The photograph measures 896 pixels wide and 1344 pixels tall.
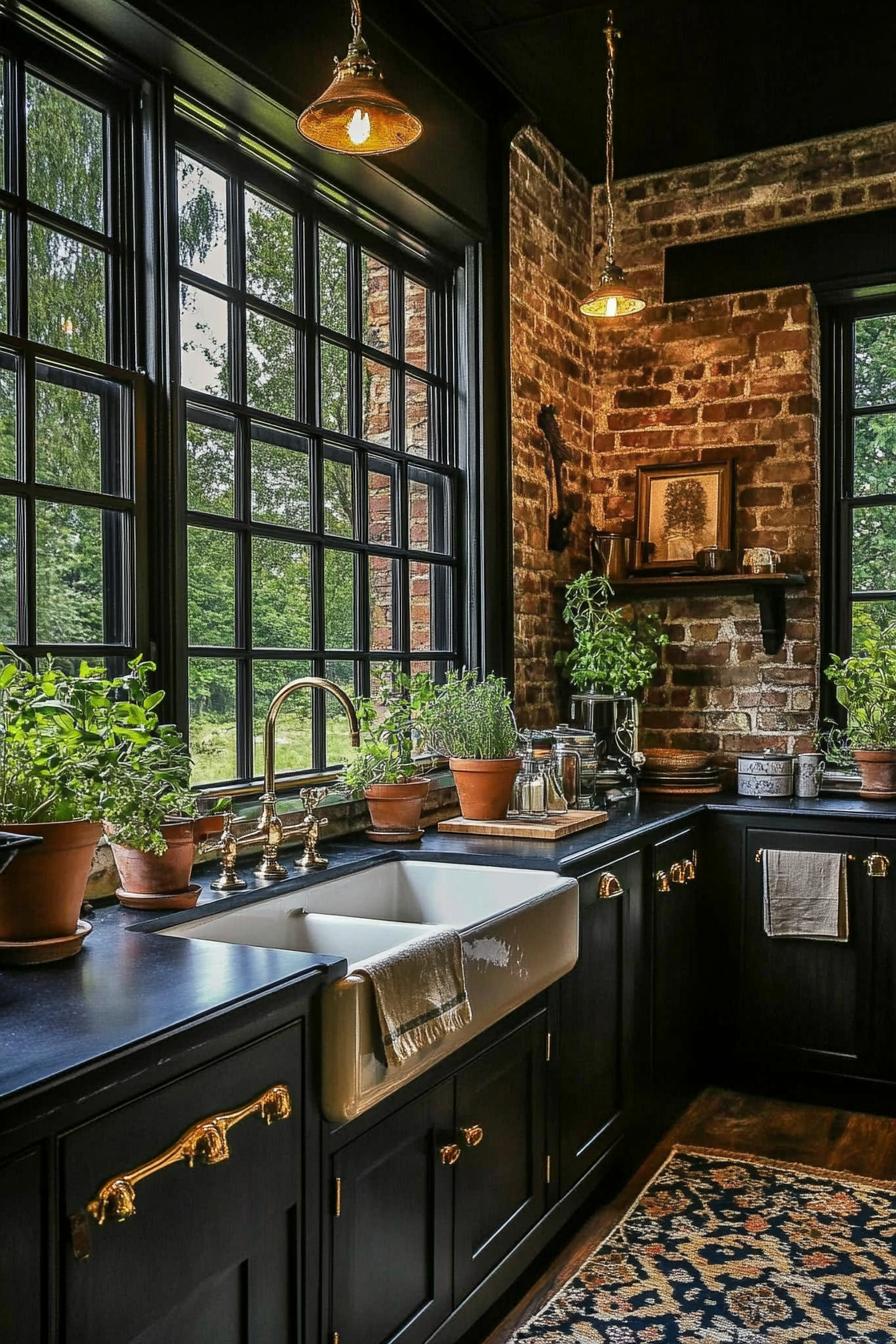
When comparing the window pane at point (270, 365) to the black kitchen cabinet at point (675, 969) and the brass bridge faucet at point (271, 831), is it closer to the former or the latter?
the brass bridge faucet at point (271, 831)

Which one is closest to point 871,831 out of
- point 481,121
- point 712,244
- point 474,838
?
point 474,838

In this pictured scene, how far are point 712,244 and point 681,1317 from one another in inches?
141

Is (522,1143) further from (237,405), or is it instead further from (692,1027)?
(237,405)

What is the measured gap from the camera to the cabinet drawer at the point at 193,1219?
49.2 inches

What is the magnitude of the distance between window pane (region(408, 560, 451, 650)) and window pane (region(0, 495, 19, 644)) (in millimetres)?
1550

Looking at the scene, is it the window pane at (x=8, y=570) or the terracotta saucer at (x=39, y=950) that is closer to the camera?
the terracotta saucer at (x=39, y=950)

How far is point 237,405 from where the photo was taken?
108 inches

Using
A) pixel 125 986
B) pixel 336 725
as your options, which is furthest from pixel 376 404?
pixel 125 986

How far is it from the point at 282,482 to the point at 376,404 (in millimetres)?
575

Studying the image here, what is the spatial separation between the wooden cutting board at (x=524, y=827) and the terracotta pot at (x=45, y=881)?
1491mm

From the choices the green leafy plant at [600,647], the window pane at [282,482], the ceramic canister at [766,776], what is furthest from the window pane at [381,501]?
the ceramic canister at [766,776]

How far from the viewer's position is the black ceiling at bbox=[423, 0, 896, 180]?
334 cm

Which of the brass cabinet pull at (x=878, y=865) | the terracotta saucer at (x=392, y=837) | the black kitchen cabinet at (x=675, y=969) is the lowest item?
the black kitchen cabinet at (x=675, y=969)

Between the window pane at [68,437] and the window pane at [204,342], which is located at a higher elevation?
the window pane at [204,342]
